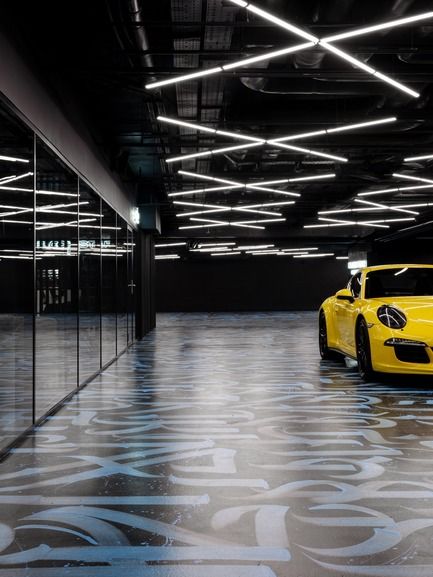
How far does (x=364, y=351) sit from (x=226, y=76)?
12.0 feet

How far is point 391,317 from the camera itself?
7297 millimetres

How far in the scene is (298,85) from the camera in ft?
26.3

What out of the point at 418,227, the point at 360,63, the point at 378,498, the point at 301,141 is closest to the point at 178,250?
the point at 418,227

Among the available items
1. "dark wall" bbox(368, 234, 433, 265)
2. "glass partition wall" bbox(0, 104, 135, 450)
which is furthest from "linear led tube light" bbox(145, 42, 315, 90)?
"dark wall" bbox(368, 234, 433, 265)

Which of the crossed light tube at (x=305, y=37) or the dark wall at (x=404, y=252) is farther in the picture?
the dark wall at (x=404, y=252)

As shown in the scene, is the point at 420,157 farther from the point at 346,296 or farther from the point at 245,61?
the point at 245,61

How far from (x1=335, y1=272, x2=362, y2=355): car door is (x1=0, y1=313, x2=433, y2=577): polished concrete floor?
4.86 ft

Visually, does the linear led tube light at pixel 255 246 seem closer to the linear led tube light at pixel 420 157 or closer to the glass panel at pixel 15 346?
the glass panel at pixel 15 346

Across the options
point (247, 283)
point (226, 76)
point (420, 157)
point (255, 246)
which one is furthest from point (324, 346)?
point (247, 283)

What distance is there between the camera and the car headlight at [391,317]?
7195 millimetres

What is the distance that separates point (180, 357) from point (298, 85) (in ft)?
16.7

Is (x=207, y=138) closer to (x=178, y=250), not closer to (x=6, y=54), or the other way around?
(x=6, y=54)

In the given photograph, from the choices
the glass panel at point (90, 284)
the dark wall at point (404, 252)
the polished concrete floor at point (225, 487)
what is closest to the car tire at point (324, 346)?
the polished concrete floor at point (225, 487)

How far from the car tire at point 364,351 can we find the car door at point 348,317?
9.2 inches
